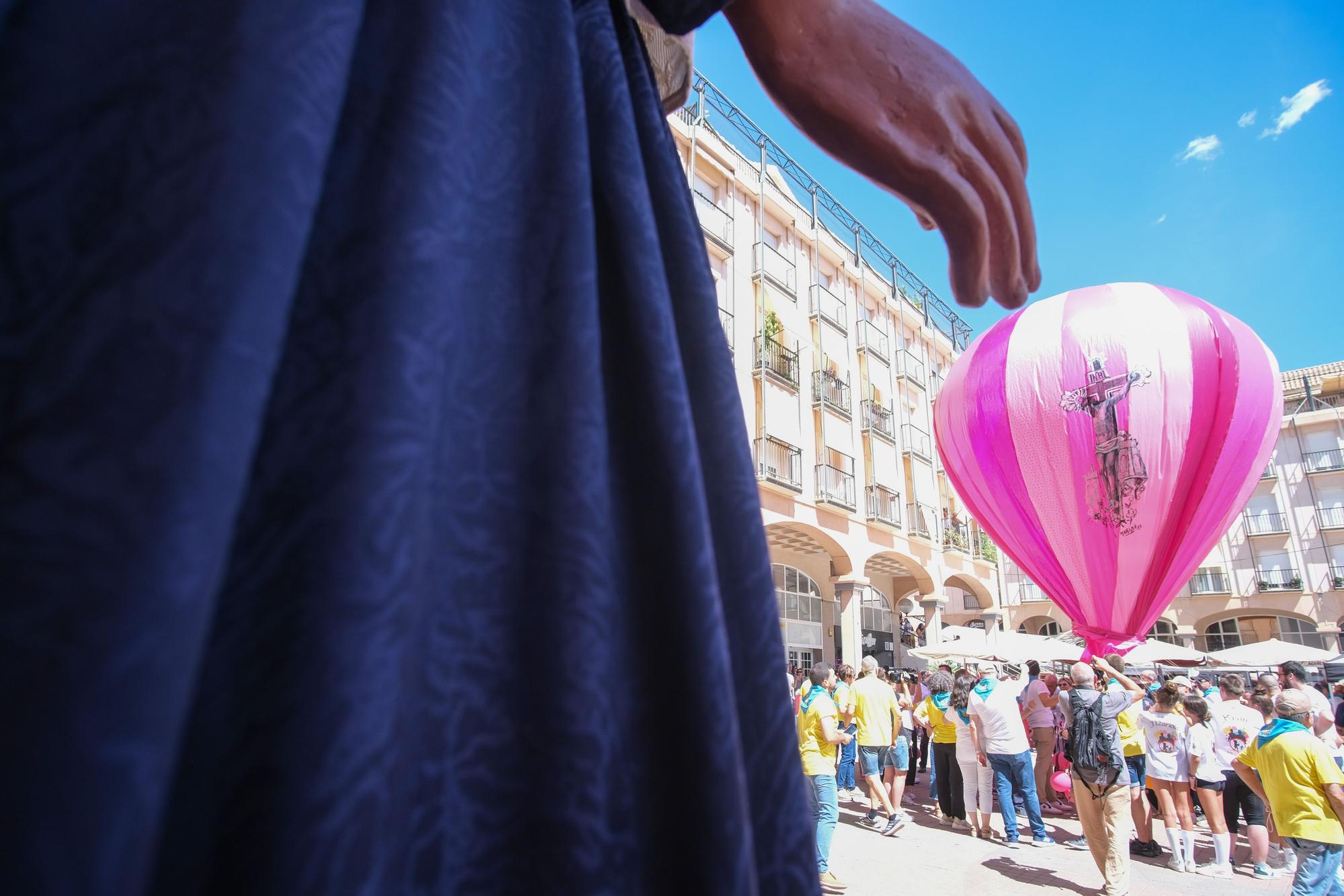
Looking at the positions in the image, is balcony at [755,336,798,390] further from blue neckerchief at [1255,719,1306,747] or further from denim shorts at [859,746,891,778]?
blue neckerchief at [1255,719,1306,747]

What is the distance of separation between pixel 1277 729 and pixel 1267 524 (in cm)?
2336

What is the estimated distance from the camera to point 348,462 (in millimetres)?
319

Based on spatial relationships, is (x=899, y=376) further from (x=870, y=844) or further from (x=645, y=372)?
(x=645, y=372)

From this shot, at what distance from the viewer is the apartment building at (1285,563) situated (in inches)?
842

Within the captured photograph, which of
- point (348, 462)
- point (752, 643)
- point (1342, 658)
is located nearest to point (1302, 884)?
point (752, 643)

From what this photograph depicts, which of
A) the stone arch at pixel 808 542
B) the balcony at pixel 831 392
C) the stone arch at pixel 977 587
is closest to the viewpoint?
the stone arch at pixel 808 542

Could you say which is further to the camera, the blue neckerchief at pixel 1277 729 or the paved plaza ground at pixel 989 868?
the paved plaza ground at pixel 989 868

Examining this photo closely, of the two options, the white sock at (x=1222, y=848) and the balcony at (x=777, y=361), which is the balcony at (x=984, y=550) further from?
the white sock at (x=1222, y=848)

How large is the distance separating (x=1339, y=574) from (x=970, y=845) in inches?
879

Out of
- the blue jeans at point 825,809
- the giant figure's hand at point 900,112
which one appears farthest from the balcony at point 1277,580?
the giant figure's hand at point 900,112

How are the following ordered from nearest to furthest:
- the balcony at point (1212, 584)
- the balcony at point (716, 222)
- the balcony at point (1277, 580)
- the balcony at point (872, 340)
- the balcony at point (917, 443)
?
1. the balcony at point (716, 222)
2. the balcony at point (872, 340)
3. the balcony at point (917, 443)
4. the balcony at point (1277, 580)
5. the balcony at point (1212, 584)

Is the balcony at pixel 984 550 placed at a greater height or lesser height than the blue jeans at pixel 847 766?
greater

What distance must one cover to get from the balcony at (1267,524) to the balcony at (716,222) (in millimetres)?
19624

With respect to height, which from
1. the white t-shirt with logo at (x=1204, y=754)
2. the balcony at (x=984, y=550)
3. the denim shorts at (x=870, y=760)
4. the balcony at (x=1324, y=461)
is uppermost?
the balcony at (x=1324, y=461)
